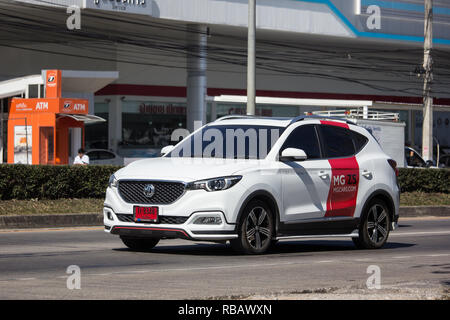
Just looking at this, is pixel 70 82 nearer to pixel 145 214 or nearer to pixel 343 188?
pixel 343 188

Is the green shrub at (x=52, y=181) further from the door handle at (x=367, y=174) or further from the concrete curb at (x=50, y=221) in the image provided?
the door handle at (x=367, y=174)

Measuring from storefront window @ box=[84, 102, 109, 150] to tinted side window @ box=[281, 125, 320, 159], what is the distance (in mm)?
38449

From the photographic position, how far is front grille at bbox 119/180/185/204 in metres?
11.8

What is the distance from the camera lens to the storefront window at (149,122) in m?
51.5

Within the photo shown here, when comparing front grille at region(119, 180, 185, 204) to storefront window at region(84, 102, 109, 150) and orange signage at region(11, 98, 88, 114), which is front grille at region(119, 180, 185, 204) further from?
storefront window at region(84, 102, 109, 150)

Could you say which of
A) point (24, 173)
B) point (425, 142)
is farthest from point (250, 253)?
point (425, 142)

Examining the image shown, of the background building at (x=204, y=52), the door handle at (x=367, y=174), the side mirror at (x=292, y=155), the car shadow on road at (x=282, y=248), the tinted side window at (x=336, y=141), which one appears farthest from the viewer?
the background building at (x=204, y=52)

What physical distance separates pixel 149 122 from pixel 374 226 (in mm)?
38676

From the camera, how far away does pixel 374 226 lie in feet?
46.6

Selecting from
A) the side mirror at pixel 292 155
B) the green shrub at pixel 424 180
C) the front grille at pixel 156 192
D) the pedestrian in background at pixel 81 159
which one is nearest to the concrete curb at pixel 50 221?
the front grille at pixel 156 192

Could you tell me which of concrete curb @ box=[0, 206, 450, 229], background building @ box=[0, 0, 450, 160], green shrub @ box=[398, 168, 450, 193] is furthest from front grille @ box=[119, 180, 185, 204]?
background building @ box=[0, 0, 450, 160]

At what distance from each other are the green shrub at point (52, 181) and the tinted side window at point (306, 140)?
29.8 ft

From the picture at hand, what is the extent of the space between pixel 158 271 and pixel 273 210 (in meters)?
2.54

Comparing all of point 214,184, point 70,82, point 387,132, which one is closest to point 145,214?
point 214,184
